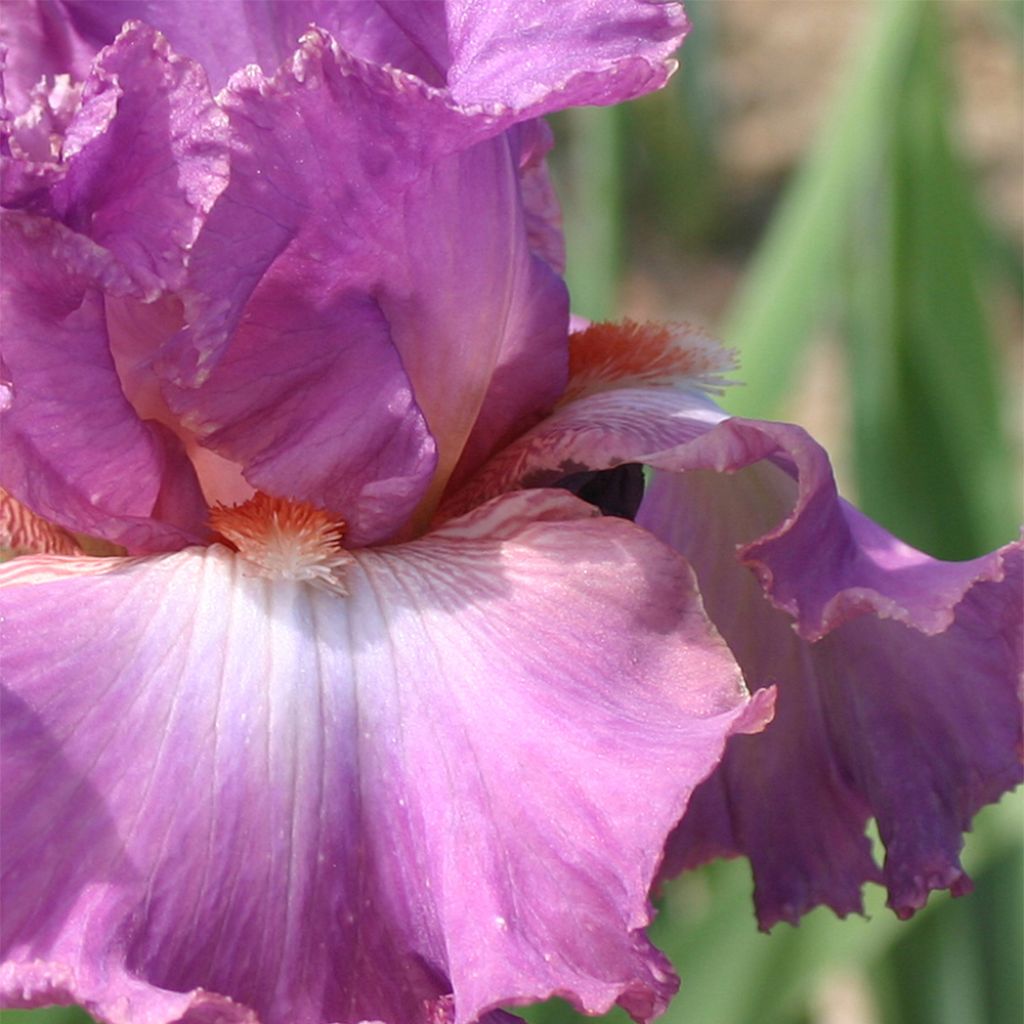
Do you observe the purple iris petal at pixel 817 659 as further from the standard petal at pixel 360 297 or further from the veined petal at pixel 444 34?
the veined petal at pixel 444 34

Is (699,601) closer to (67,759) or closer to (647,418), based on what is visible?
(647,418)

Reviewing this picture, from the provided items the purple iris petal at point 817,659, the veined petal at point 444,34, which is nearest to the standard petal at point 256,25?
the veined petal at point 444,34

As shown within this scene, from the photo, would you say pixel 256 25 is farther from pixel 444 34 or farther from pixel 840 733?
pixel 840 733

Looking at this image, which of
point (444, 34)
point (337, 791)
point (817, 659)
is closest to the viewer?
point (337, 791)

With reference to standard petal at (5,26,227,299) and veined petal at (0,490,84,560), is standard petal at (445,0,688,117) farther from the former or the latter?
veined petal at (0,490,84,560)

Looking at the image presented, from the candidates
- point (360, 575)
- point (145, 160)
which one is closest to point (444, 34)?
point (145, 160)

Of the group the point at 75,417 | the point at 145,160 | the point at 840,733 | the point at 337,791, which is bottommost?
the point at 840,733

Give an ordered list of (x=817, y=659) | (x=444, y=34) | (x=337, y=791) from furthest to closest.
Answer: (x=817, y=659) → (x=444, y=34) → (x=337, y=791)
